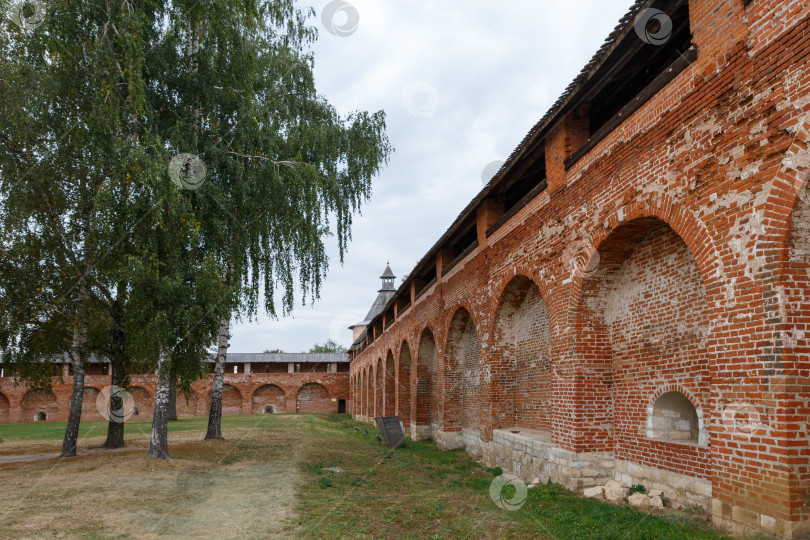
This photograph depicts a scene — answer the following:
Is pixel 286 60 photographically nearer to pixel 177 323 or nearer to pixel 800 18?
pixel 177 323

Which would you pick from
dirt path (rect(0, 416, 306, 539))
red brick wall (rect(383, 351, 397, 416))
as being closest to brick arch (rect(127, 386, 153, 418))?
red brick wall (rect(383, 351, 397, 416))

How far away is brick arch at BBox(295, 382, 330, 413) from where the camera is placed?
1683 inches

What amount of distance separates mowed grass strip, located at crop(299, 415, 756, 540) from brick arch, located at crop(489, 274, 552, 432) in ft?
4.65

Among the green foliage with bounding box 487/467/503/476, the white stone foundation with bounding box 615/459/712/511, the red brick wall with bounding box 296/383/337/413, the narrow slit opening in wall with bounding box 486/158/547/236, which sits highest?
the narrow slit opening in wall with bounding box 486/158/547/236

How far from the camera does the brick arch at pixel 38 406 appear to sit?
3681 centimetres

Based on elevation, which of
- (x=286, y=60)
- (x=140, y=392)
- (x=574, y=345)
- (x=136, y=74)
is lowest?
(x=140, y=392)

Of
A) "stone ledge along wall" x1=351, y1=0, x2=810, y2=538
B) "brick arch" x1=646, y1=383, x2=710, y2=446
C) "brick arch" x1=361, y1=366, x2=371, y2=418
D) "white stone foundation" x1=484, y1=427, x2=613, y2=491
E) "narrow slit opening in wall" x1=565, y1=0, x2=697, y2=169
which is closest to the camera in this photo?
"stone ledge along wall" x1=351, y1=0, x2=810, y2=538

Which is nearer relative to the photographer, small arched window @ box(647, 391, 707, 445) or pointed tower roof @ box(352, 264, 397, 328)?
small arched window @ box(647, 391, 707, 445)

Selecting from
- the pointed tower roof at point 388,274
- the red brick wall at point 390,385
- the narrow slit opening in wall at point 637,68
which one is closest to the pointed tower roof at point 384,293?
the pointed tower roof at point 388,274

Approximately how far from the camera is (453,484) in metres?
9.45

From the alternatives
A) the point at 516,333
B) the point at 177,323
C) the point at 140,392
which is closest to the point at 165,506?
the point at 177,323

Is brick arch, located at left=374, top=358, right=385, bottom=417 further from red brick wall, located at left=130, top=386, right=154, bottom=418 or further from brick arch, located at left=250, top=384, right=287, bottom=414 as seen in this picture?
red brick wall, located at left=130, top=386, right=154, bottom=418

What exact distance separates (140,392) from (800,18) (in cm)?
4397

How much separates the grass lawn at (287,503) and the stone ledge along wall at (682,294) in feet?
2.45
